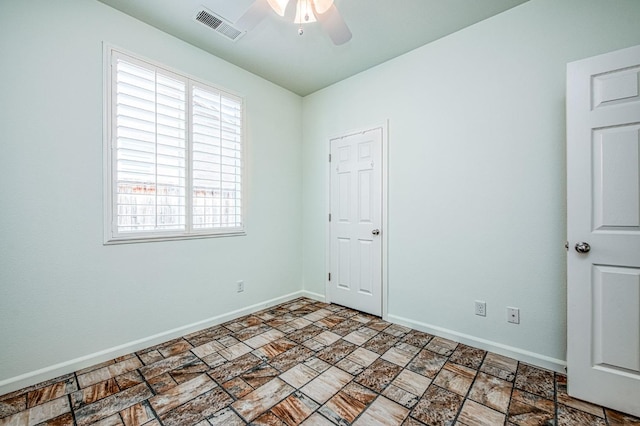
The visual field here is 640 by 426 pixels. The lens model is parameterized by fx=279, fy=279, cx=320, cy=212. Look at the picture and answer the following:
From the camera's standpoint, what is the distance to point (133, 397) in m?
1.79

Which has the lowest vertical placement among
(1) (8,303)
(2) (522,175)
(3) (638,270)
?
(1) (8,303)

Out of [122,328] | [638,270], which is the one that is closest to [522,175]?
[638,270]

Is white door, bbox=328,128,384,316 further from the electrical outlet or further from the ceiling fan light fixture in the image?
the ceiling fan light fixture

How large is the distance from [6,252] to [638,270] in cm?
391

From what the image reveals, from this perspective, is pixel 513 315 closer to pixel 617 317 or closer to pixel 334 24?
pixel 617 317

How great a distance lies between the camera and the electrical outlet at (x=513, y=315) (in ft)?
7.35

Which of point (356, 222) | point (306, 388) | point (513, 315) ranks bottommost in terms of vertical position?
point (306, 388)

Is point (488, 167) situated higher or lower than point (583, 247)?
higher

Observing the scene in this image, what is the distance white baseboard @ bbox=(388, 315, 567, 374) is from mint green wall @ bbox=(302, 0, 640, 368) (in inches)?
0.5

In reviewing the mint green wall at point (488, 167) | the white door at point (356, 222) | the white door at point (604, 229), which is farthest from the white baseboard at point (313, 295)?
the white door at point (604, 229)

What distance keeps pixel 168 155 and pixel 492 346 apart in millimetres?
3290

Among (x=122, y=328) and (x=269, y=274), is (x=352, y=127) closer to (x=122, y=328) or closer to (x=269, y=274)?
(x=269, y=274)

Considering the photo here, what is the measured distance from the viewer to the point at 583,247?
1.72 m

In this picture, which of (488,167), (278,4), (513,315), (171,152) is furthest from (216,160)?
(513,315)
